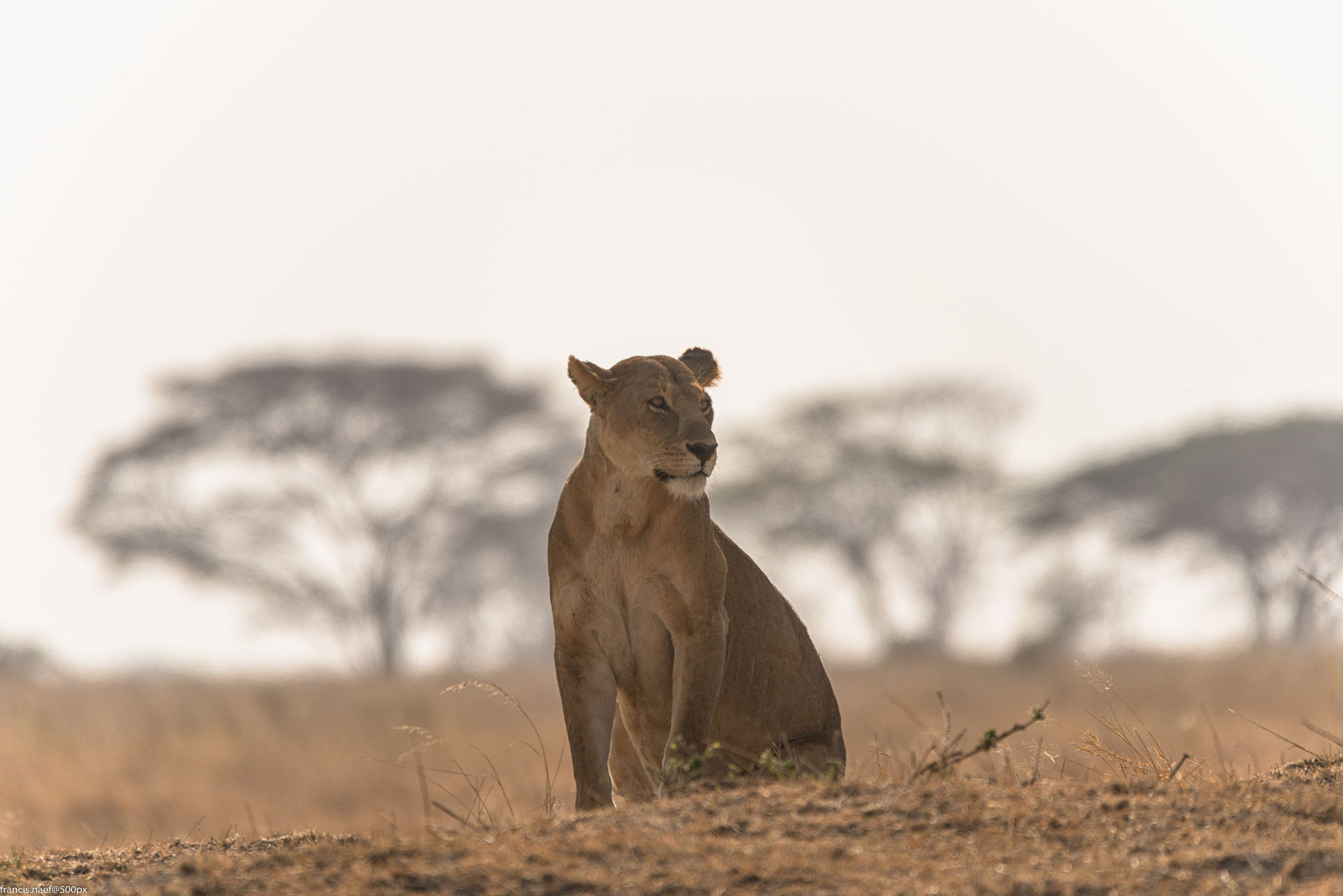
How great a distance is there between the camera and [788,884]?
3.85 meters

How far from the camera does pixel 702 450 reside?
5516 millimetres

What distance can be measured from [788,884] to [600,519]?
6.69ft

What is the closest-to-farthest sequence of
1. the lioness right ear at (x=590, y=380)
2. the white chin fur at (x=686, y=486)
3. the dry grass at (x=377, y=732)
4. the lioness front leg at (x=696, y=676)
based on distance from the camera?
1. the lioness front leg at (x=696, y=676)
2. the white chin fur at (x=686, y=486)
3. the lioness right ear at (x=590, y=380)
4. the dry grass at (x=377, y=732)

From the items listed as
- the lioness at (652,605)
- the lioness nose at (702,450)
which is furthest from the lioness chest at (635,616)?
the lioness nose at (702,450)

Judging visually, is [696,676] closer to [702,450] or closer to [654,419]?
[702,450]

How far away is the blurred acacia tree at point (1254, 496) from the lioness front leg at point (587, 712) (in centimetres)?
3142

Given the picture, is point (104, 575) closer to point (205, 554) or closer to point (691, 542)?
point (205, 554)

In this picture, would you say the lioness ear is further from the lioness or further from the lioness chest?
the lioness chest

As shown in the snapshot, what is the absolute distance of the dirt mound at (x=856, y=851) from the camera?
12.7ft

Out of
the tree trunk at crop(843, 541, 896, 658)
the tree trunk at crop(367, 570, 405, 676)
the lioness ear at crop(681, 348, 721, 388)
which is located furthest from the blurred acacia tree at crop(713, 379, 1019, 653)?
the lioness ear at crop(681, 348, 721, 388)

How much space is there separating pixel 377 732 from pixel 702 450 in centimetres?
1369

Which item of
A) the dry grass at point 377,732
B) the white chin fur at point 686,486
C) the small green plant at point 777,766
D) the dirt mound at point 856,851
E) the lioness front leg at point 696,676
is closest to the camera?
the dirt mound at point 856,851

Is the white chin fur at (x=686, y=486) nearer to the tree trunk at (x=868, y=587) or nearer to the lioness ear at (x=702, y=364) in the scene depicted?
the lioness ear at (x=702, y=364)

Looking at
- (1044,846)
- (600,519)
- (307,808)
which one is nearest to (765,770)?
(600,519)
